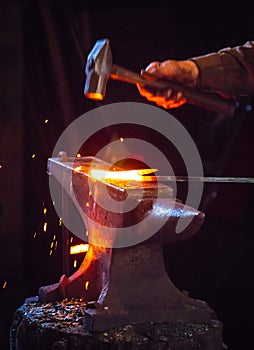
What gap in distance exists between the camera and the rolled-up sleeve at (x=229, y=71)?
3570mm

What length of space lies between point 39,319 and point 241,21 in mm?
2871

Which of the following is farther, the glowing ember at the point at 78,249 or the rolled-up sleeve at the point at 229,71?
the glowing ember at the point at 78,249

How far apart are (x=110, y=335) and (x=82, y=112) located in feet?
8.16

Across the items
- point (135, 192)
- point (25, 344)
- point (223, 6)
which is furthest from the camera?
point (223, 6)

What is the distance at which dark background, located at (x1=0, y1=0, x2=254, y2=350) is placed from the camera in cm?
508

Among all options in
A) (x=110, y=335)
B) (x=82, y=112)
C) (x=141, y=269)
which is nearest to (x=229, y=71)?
(x=141, y=269)

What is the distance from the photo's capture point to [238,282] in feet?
17.3

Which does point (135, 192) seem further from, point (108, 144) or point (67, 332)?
point (108, 144)

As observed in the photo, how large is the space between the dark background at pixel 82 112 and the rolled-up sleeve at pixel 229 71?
1435mm

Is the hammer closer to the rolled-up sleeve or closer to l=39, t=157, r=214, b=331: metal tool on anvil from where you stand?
the rolled-up sleeve

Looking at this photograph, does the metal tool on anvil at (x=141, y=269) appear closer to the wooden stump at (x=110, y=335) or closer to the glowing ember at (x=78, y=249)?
the wooden stump at (x=110, y=335)

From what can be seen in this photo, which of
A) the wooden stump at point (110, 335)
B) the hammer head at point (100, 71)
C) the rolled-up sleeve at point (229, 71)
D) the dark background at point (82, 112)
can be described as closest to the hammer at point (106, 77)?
the hammer head at point (100, 71)

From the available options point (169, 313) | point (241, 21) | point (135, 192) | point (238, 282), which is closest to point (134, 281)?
point (169, 313)

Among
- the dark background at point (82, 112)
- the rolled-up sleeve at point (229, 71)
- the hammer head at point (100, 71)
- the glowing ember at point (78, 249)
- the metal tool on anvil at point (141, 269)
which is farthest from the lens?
the dark background at point (82, 112)
